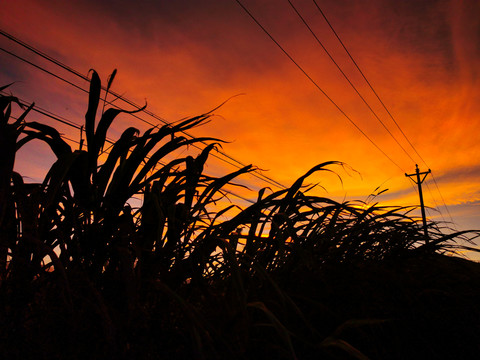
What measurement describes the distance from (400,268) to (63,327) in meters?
1.27

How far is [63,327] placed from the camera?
2.17 ft

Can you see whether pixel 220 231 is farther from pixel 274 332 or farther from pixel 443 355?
pixel 443 355

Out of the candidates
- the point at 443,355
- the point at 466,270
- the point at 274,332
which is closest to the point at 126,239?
the point at 274,332

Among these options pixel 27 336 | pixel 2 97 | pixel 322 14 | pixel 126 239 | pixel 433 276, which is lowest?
pixel 27 336

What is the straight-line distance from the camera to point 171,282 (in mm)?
949

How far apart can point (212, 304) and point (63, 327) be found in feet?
1.23

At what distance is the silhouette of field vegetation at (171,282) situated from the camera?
664 mm

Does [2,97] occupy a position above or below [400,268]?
above

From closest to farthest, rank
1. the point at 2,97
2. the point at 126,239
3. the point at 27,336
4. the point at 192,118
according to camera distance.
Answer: the point at 27,336
the point at 126,239
the point at 2,97
the point at 192,118

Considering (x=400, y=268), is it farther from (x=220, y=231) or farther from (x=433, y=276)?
(x=220, y=231)

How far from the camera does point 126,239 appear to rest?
90 centimetres

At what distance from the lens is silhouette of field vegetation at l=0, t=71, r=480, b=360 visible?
26.1 inches

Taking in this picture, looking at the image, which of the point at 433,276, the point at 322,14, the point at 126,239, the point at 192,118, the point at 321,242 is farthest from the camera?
the point at 322,14

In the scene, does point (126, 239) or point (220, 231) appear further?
point (220, 231)
